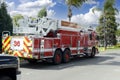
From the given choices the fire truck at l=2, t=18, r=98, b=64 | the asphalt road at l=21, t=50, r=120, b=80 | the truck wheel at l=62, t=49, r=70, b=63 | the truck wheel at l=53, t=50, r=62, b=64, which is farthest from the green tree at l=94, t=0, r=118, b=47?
the asphalt road at l=21, t=50, r=120, b=80

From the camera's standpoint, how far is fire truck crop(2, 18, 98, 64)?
1717 cm

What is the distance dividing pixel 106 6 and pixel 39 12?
41.4ft

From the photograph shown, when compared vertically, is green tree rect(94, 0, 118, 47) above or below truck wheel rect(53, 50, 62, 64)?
above

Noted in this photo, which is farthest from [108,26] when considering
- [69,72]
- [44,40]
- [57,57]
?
[69,72]

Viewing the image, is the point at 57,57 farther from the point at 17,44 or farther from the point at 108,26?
the point at 108,26

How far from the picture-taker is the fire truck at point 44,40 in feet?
56.3

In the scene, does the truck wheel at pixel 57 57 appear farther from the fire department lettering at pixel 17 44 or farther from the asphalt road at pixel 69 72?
the fire department lettering at pixel 17 44

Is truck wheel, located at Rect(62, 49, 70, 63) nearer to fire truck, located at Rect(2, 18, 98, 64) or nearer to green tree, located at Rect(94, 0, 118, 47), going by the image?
fire truck, located at Rect(2, 18, 98, 64)

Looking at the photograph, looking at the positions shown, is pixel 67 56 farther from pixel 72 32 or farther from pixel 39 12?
pixel 39 12

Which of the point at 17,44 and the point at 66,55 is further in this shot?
the point at 66,55

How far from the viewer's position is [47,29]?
63.1ft

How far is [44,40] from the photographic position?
58.0ft

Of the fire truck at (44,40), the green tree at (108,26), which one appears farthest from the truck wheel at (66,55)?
the green tree at (108,26)

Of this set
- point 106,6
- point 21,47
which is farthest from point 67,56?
point 106,6
